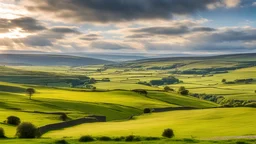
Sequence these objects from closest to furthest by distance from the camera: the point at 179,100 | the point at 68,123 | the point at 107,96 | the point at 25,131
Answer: the point at 25,131
the point at 68,123
the point at 107,96
the point at 179,100

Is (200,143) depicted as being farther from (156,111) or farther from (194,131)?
(156,111)

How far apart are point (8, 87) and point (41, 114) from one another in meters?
81.8

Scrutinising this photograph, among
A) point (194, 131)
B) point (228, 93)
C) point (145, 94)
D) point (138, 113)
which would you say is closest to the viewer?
point (194, 131)

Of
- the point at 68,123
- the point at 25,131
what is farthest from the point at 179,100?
the point at 25,131

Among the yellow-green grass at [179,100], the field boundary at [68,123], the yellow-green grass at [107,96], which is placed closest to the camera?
the field boundary at [68,123]

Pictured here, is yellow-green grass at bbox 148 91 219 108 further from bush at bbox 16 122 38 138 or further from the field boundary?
bush at bbox 16 122 38 138

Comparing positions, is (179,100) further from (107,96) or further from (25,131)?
(25,131)

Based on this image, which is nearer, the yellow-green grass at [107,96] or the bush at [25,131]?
the bush at [25,131]

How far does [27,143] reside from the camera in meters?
37.1

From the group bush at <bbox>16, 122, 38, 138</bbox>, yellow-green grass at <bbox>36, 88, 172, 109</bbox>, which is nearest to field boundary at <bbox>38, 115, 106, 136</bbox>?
bush at <bbox>16, 122, 38, 138</bbox>

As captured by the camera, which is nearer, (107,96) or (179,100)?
(107,96)

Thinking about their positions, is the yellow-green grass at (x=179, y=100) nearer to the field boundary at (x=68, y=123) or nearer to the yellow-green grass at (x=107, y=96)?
the yellow-green grass at (x=107, y=96)

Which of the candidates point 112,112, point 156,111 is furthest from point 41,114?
point 156,111

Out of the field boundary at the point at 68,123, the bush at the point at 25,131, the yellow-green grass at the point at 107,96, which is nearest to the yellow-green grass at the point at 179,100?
the yellow-green grass at the point at 107,96
